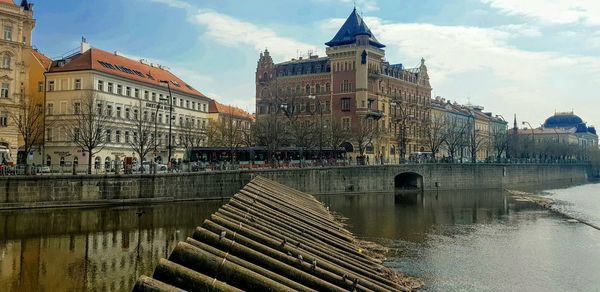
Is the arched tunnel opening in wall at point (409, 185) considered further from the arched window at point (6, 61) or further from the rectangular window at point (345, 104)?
the arched window at point (6, 61)

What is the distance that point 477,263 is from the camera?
104 ft

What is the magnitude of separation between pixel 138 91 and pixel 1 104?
26.2 m

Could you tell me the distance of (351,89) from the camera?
120438mm

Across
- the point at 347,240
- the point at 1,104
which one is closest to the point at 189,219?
the point at 347,240

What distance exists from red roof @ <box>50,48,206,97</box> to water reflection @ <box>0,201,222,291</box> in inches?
1596

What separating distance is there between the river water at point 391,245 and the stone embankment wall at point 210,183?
124 inches

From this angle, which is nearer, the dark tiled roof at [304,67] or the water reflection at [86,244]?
the water reflection at [86,244]

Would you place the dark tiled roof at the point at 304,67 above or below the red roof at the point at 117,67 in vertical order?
above

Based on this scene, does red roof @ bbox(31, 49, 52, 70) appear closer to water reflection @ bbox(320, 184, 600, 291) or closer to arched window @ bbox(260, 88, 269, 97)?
arched window @ bbox(260, 88, 269, 97)

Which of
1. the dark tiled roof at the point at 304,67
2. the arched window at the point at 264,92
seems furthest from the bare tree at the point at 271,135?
the dark tiled roof at the point at 304,67

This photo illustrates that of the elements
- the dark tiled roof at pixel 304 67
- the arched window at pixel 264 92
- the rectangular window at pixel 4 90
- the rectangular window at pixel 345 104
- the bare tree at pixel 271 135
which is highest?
the dark tiled roof at pixel 304 67

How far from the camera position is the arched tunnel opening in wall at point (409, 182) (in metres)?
97.4

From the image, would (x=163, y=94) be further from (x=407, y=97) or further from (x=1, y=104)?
(x=407, y=97)

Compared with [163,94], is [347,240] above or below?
below
